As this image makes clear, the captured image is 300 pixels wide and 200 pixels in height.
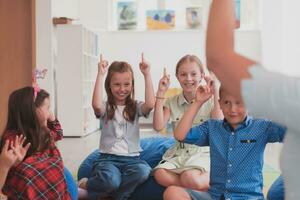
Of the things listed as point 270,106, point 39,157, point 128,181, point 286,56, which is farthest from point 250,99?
point 286,56

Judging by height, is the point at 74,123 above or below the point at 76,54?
below

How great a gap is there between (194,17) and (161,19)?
0.45 metres

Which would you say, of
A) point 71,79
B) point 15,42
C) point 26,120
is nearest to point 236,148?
point 26,120

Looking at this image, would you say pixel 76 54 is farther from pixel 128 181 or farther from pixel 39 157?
pixel 39 157

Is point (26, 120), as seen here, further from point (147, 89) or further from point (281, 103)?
point (281, 103)

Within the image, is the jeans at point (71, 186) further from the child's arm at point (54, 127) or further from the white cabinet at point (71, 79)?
the white cabinet at point (71, 79)

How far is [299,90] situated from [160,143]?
2219mm

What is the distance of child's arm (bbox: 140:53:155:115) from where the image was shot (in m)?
2.29

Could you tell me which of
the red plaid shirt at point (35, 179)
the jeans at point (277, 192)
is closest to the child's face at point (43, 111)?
the red plaid shirt at point (35, 179)

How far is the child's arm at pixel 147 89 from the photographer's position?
2.29 meters

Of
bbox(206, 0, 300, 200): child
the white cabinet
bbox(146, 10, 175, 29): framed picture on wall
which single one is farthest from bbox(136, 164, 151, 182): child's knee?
bbox(146, 10, 175, 29): framed picture on wall

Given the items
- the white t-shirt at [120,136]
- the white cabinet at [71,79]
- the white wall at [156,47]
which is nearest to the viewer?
the white t-shirt at [120,136]

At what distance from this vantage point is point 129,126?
2375mm

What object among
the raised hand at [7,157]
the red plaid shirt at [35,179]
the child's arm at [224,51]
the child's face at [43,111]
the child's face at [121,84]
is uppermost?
the child's arm at [224,51]
